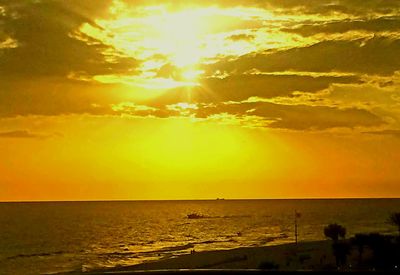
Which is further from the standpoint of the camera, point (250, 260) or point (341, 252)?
point (250, 260)

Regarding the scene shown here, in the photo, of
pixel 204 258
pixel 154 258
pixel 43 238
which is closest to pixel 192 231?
pixel 43 238

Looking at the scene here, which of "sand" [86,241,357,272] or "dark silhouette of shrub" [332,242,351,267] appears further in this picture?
"sand" [86,241,357,272]

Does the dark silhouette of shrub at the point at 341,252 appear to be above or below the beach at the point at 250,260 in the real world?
above

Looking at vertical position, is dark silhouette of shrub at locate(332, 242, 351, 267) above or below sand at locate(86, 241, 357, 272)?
above

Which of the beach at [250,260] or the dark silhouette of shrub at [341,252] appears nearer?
the dark silhouette of shrub at [341,252]

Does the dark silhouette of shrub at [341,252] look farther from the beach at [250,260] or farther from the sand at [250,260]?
the beach at [250,260]

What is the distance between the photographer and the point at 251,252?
6556 centimetres

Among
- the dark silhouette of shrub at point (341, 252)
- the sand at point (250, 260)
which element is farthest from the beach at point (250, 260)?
the dark silhouette of shrub at point (341, 252)

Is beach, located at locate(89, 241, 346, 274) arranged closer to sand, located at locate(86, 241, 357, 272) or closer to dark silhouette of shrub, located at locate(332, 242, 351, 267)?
sand, located at locate(86, 241, 357, 272)

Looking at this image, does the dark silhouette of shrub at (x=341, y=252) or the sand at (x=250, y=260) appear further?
the sand at (x=250, y=260)

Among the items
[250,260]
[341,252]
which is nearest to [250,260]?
[250,260]

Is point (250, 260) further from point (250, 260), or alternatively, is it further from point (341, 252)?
point (341, 252)

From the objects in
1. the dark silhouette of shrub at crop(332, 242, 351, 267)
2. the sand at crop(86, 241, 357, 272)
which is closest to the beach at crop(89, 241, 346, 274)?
the sand at crop(86, 241, 357, 272)

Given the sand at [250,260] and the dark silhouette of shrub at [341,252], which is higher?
the dark silhouette of shrub at [341,252]
